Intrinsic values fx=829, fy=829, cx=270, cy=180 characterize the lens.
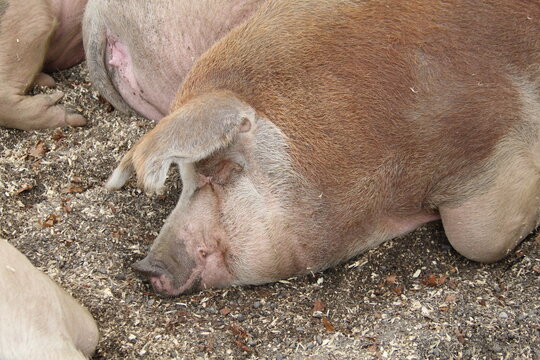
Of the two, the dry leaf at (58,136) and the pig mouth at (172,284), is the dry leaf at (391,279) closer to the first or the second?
the pig mouth at (172,284)

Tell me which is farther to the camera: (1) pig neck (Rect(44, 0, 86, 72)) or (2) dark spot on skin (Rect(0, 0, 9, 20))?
(1) pig neck (Rect(44, 0, 86, 72))

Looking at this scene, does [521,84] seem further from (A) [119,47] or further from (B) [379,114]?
(A) [119,47]

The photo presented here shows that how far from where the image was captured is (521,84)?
3.53 metres

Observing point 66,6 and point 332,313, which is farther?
point 66,6

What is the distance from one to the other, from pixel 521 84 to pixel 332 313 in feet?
4.14

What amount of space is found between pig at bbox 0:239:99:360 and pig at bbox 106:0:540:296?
0.47m

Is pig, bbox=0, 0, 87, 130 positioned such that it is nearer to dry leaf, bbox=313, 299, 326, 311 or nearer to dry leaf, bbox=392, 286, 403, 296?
dry leaf, bbox=313, 299, 326, 311

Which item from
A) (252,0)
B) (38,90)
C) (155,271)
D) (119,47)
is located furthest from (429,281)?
(38,90)

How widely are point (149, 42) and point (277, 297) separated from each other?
1.71 meters

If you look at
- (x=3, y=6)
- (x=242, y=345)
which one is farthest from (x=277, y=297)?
(x=3, y=6)

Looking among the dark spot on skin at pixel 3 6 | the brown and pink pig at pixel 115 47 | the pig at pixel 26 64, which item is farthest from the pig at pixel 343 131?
the dark spot on skin at pixel 3 6

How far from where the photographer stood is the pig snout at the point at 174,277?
360 centimetres

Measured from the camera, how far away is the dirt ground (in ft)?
10.8

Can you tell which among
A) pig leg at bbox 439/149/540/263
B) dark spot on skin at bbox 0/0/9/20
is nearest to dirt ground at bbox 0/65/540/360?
pig leg at bbox 439/149/540/263
